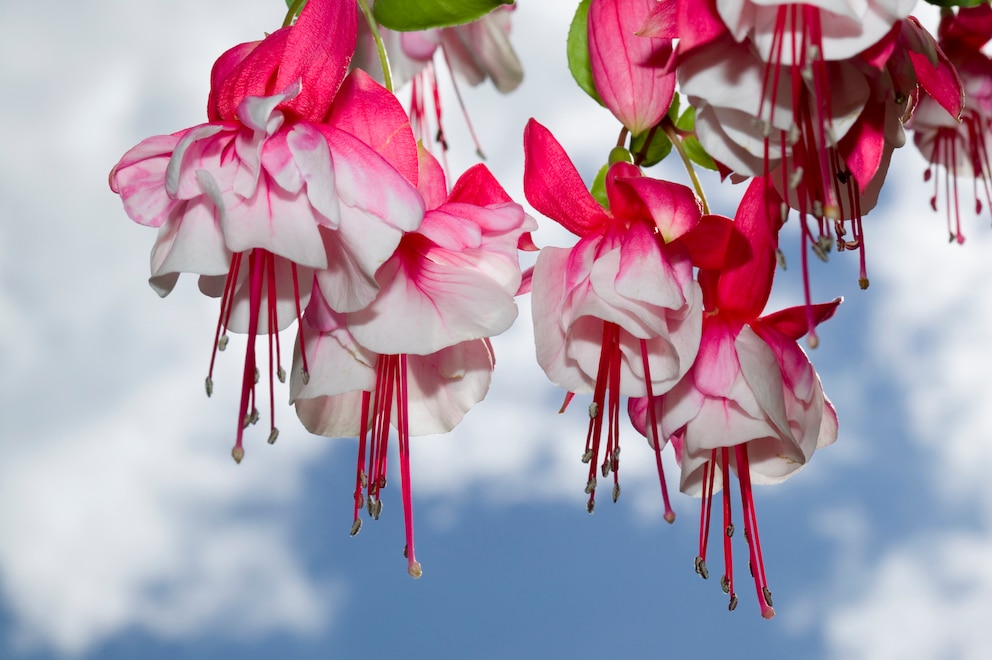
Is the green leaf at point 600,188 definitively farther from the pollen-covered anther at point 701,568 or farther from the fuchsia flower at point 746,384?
the pollen-covered anther at point 701,568

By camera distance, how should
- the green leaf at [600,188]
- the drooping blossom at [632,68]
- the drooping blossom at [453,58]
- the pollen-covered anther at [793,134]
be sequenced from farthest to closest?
the drooping blossom at [453,58], the green leaf at [600,188], the drooping blossom at [632,68], the pollen-covered anther at [793,134]

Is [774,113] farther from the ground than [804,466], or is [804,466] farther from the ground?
[774,113]

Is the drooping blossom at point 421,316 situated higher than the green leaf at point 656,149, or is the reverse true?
the green leaf at point 656,149

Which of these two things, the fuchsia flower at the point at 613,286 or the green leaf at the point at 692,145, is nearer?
the fuchsia flower at the point at 613,286

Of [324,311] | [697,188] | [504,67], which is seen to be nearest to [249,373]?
[324,311]

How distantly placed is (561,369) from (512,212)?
0.14 meters

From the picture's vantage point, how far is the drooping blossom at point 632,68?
79 cm

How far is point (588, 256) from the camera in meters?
0.81

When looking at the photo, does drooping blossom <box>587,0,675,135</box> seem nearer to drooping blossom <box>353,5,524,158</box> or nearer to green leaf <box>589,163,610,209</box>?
green leaf <box>589,163,610,209</box>

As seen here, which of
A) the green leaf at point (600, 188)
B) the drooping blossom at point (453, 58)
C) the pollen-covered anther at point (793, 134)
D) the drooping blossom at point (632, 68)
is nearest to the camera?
the pollen-covered anther at point (793, 134)

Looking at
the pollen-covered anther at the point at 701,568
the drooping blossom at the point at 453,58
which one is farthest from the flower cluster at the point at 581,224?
the drooping blossom at the point at 453,58

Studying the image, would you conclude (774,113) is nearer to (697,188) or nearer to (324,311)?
(697,188)

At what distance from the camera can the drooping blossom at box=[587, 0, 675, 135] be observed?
79 cm

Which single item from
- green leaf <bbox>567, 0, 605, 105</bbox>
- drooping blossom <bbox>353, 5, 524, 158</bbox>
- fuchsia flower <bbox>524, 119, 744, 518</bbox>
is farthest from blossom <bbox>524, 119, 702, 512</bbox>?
drooping blossom <bbox>353, 5, 524, 158</bbox>
